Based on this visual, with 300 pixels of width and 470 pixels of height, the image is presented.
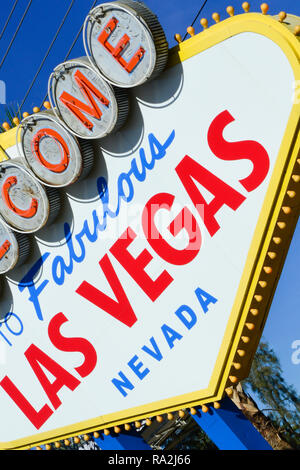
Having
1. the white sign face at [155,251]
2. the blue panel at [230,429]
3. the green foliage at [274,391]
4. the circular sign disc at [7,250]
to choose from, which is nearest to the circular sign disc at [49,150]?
the white sign face at [155,251]

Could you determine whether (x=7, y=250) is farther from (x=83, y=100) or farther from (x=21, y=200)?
(x=83, y=100)

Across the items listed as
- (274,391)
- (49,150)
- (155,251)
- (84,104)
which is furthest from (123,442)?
(274,391)

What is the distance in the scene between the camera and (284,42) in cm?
663

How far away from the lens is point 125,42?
292 inches

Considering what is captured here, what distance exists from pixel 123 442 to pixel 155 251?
2.55 meters

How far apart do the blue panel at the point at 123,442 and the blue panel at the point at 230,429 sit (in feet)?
4.50

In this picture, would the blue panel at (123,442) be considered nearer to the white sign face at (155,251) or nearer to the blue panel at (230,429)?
the white sign face at (155,251)

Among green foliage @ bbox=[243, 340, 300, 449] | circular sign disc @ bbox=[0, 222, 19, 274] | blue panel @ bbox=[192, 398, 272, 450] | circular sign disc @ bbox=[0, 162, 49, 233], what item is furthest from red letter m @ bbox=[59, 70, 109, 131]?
green foliage @ bbox=[243, 340, 300, 449]

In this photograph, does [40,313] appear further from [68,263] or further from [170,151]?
[170,151]

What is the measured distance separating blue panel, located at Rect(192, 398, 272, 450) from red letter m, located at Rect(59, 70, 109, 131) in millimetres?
3539

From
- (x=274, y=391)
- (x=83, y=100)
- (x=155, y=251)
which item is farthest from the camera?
(x=274, y=391)

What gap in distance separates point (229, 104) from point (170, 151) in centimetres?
90

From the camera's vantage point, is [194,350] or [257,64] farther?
[194,350]
